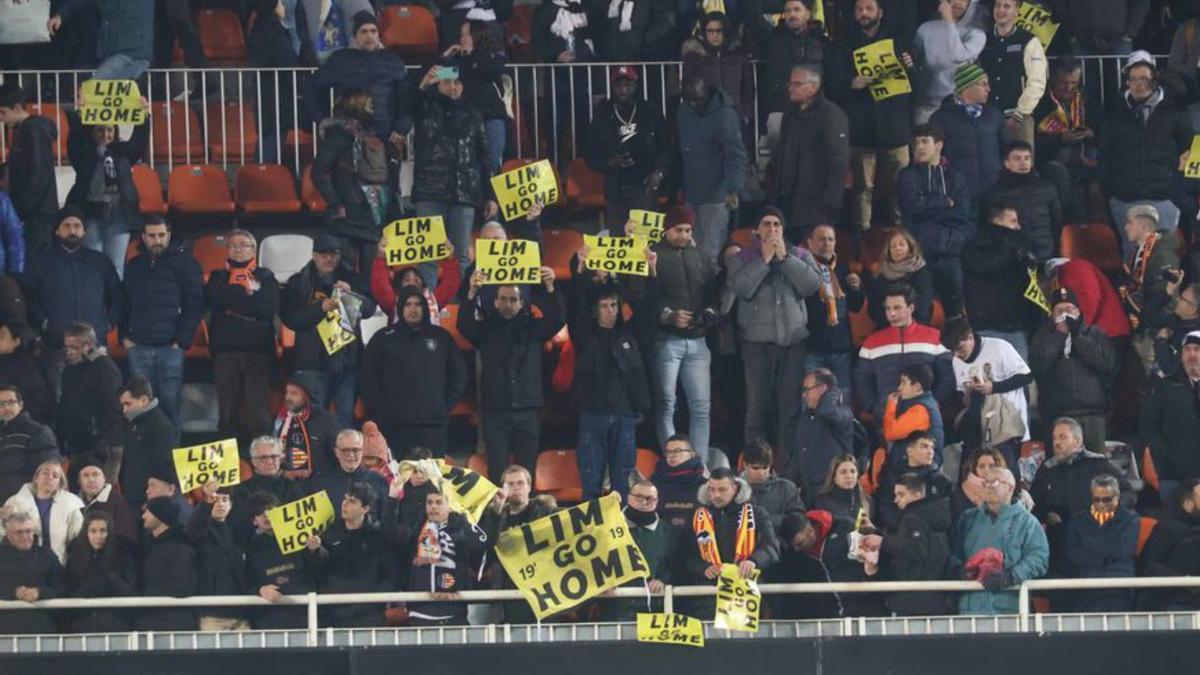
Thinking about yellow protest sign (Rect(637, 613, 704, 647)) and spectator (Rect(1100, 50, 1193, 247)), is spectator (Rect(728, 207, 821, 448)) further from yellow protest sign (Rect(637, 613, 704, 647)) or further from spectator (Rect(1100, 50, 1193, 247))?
spectator (Rect(1100, 50, 1193, 247))

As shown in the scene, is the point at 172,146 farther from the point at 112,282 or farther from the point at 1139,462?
the point at 1139,462

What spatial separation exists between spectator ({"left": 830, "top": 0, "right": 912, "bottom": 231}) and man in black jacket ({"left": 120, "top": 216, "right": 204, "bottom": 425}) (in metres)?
4.77

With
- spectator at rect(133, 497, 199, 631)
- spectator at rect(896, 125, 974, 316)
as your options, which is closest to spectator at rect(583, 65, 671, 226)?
spectator at rect(896, 125, 974, 316)

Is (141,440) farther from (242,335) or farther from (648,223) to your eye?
(648,223)

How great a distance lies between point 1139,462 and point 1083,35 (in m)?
4.37

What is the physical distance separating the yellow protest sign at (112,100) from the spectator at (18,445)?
2.60m

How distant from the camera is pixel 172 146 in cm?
2569

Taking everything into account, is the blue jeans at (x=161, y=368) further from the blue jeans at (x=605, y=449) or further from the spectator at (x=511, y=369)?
the blue jeans at (x=605, y=449)

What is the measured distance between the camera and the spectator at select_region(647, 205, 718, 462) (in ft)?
74.4

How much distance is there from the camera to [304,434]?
21734 millimetres

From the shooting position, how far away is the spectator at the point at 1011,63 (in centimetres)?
2473

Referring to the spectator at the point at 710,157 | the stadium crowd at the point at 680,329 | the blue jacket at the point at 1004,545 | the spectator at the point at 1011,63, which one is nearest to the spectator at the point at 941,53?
the stadium crowd at the point at 680,329

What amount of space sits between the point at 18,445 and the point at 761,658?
4.79 meters

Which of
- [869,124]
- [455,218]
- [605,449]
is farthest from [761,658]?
[869,124]
